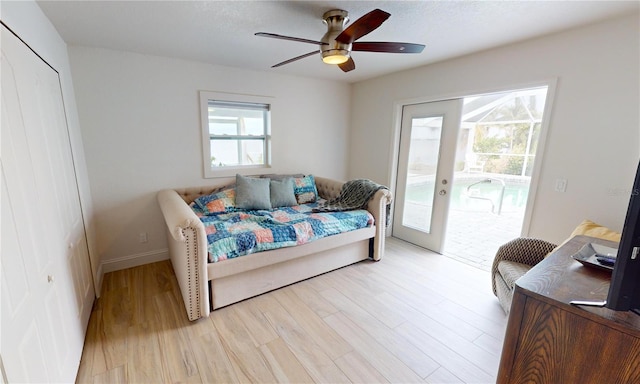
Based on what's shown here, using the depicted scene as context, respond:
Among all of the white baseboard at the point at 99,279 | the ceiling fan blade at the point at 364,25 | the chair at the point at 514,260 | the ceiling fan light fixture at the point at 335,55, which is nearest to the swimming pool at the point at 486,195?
the chair at the point at 514,260

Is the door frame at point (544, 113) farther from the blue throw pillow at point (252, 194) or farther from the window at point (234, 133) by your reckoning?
the blue throw pillow at point (252, 194)

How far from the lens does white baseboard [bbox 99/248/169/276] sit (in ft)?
9.43

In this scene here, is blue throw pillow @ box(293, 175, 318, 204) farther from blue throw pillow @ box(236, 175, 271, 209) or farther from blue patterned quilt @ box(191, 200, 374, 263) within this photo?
blue throw pillow @ box(236, 175, 271, 209)

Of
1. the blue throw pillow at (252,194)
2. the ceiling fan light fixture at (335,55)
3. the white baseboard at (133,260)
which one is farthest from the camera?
the blue throw pillow at (252,194)

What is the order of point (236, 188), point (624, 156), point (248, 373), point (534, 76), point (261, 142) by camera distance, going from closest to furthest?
point (248, 373)
point (624, 156)
point (534, 76)
point (236, 188)
point (261, 142)

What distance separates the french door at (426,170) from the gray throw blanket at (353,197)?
1.99 feet

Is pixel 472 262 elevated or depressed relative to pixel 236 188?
depressed

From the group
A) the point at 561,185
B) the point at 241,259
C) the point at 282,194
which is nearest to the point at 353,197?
the point at 282,194

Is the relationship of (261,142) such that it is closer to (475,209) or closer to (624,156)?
(624,156)

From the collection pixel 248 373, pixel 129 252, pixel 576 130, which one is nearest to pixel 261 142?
pixel 129 252

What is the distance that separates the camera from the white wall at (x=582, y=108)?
6.46 feet

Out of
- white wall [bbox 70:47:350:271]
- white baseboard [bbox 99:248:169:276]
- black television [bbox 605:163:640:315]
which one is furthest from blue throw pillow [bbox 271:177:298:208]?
black television [bbox 605:163:640:315]

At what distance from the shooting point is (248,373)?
167 centimetres

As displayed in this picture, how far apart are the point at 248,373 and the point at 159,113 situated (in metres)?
2.68
